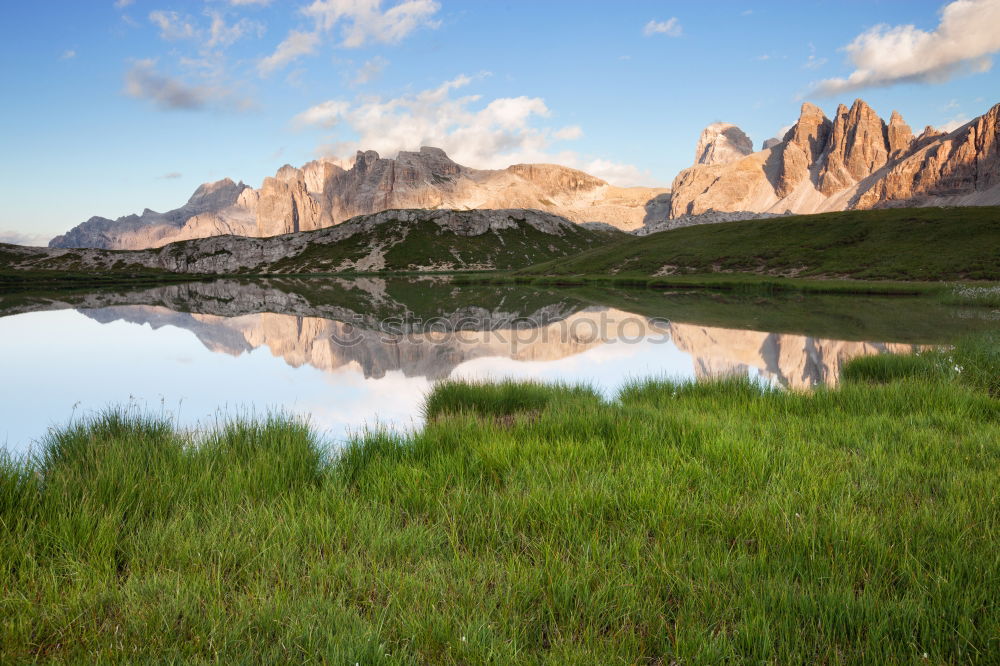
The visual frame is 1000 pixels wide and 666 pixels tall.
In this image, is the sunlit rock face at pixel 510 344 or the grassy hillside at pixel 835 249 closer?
the sunlit rock face at pixel 510 344

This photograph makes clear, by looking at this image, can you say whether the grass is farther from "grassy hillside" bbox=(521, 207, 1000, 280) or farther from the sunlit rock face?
"grassy hillside" bbox=(521, 207, 1000, 280)

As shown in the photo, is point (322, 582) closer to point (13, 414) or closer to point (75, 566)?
point (75, 566)

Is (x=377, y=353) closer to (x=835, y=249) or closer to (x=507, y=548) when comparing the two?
(x=507, y=548)

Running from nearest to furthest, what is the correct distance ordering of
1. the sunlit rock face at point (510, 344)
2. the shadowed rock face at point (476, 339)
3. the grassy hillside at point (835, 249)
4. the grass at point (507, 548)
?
the grass at point (507, 548)
the sunlit rock face at point (510, 344)
the shadowed rock face at point (476, 339)
the grassy hillside at point (835, 249)

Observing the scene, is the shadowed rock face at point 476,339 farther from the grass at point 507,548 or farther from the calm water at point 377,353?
the grass at point 507,548

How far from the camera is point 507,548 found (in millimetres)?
4531

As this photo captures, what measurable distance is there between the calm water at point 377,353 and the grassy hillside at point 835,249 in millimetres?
33663

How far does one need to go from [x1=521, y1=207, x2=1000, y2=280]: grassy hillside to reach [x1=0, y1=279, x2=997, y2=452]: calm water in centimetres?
3366

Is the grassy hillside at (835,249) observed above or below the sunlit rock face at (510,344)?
above

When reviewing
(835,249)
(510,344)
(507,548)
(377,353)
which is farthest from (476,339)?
(835,249)

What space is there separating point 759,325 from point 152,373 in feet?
104

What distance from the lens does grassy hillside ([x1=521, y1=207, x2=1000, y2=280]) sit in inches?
2611

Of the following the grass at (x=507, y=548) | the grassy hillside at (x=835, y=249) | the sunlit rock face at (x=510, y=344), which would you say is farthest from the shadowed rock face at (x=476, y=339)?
the grassy hillside at (x=835, y=249)

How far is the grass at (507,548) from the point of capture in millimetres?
3301
